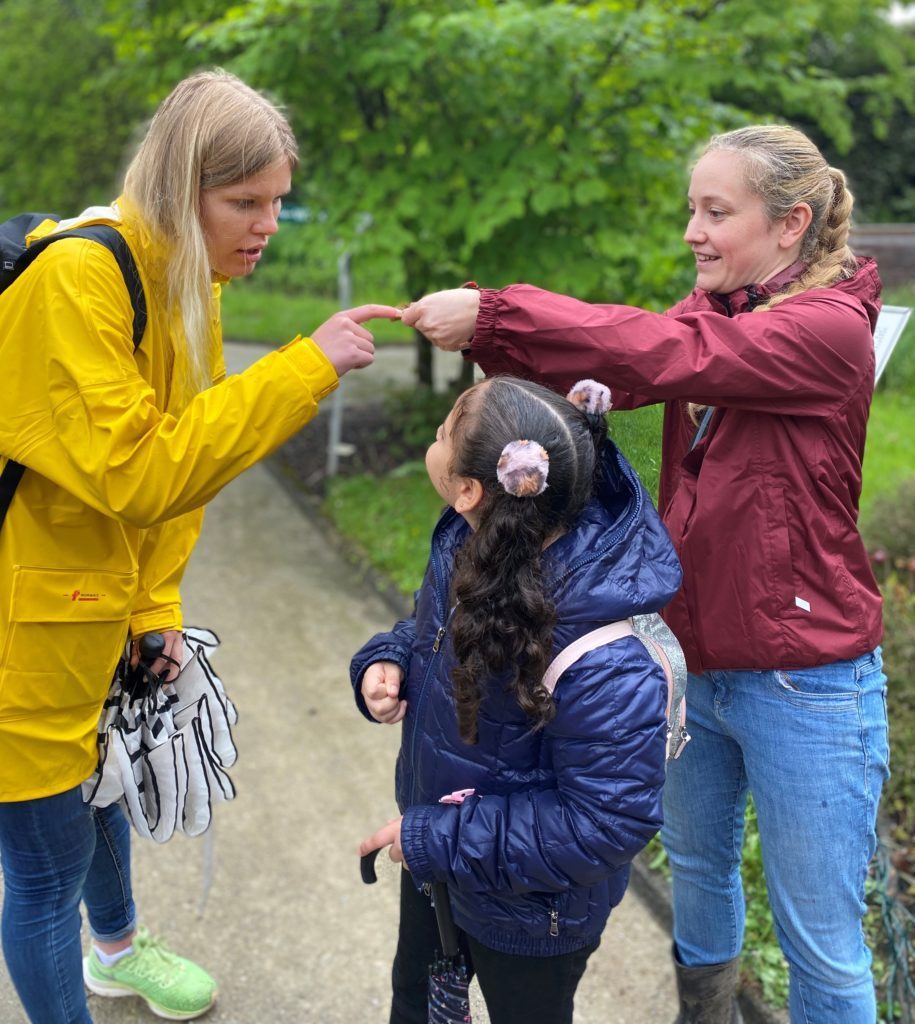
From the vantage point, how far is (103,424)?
166cm

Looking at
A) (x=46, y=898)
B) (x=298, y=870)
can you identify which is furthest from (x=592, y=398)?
(x=298, y=870)

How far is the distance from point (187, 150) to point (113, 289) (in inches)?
11.0

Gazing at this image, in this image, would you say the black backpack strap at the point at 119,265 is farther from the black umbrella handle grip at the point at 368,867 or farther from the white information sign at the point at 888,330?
the white information sign at the point at 888,330

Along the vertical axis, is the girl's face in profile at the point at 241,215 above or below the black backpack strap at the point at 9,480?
above

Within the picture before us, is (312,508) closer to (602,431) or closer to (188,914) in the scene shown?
(188,914)

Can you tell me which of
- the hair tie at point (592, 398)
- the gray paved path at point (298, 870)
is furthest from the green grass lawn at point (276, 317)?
the hair tie at point (592, 398)

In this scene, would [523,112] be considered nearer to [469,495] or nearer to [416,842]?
[469,495]

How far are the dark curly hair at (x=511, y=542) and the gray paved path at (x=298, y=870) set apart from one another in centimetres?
57

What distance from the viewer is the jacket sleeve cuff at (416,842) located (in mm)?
1687

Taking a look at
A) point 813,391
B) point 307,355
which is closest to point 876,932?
point 813,391

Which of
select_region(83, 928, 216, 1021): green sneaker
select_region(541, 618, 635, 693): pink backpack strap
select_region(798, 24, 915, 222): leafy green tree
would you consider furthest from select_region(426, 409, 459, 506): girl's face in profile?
select_region(798, 24, 915, 222): leafy green tree

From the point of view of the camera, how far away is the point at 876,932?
2854 millimetres

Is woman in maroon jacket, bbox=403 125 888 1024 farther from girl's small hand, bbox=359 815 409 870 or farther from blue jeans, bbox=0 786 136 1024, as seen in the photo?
blue jeans, bbox=0 786 136 1024

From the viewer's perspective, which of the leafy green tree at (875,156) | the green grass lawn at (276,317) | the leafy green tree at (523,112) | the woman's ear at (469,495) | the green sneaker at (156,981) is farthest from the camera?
the leafy green tree at (875,156)
